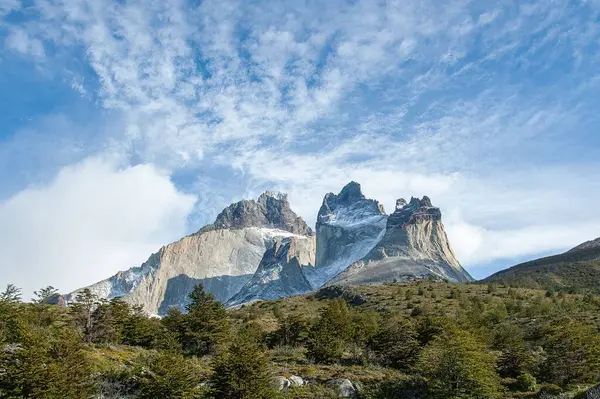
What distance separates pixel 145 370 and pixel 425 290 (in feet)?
234

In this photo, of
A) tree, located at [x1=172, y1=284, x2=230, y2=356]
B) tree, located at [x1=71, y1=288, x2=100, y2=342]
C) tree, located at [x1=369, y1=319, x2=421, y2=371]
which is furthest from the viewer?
tree, located at [x1=172, y1=284, x2=230, y2=356]

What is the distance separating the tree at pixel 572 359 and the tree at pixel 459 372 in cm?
562

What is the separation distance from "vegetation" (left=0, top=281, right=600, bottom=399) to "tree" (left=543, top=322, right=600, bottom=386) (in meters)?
0.06

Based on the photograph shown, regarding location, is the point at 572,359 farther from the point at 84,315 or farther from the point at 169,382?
the point at 84,315

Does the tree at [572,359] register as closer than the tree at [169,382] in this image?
No

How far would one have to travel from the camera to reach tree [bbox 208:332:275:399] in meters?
23.5

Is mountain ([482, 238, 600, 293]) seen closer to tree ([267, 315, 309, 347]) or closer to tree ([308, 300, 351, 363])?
tree ([267, 315, 309, 347])

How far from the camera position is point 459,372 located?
1006 inches

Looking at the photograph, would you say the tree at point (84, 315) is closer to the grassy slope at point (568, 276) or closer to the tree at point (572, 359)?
the tree at point (572, 359)

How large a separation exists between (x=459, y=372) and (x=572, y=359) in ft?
31.6

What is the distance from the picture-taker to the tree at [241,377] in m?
23.5

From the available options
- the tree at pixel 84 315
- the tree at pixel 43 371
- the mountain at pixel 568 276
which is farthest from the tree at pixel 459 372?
the mountain at pixel 568 276

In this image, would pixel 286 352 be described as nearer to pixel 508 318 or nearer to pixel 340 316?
pixel 340 316

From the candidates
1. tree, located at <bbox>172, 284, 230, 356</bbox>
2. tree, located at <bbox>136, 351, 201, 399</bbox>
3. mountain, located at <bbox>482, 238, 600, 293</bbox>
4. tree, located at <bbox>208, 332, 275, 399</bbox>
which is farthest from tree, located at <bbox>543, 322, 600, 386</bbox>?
mountain, located at <bbox>482, 238, 600, 293</bbox>
